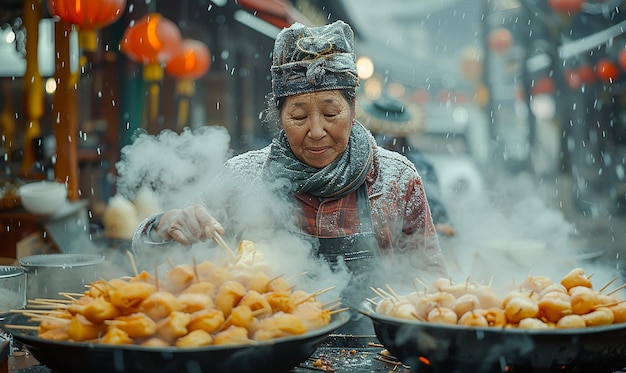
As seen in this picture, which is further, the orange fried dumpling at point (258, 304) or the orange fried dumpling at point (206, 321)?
the orange fried dumpling at point (258, 304)

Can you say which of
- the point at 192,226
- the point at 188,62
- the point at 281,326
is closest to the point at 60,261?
the point at 192,226

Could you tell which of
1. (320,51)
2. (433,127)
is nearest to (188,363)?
(320,51)

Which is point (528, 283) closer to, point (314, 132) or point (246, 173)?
point (314, 132)

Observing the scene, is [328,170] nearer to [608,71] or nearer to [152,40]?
[152,40]

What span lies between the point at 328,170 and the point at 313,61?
525 mm

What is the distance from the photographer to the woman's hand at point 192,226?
2.71 meters

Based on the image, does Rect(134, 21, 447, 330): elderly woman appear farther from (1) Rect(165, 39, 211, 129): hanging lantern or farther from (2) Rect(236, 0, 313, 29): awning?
(2) Rect(236, 0, 313, 29): awning

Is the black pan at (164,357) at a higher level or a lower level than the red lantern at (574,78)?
lower

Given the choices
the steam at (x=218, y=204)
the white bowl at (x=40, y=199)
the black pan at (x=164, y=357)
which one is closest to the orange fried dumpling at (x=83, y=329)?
the black pan at (x=164, y=357)

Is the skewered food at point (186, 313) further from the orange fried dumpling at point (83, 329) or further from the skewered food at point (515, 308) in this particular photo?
the skewered food at point (515, 308)

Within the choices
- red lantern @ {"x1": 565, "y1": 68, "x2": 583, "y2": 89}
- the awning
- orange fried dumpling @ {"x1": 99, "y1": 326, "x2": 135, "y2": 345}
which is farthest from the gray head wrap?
red lantern @ {"x1": 565, "y1": 68, "x2": 583, "y2": 89}

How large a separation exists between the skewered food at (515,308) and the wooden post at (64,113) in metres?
5.85

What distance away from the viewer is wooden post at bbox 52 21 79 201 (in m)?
7.11

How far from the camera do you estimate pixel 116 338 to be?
1949 mm
